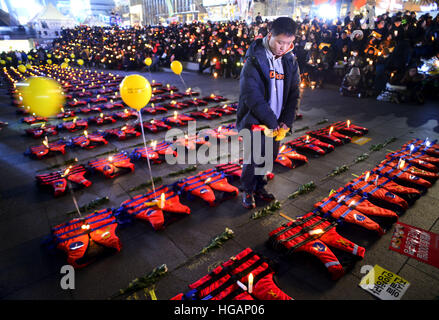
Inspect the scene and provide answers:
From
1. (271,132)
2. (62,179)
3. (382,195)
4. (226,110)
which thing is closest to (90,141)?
(62,179)

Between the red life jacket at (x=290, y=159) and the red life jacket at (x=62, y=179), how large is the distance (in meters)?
4.14

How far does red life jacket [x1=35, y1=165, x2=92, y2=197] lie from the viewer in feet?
15.3

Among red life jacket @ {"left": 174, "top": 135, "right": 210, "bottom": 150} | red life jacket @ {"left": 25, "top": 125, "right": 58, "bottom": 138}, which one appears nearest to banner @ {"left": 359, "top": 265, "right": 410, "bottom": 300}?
red life jacket @ {"left": 174, "top": 135, "right": 210, "bottom": 150}

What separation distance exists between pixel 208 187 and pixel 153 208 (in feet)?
3.41

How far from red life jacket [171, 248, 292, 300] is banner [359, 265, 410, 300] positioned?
1001mm

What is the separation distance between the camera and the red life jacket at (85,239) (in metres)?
3.12

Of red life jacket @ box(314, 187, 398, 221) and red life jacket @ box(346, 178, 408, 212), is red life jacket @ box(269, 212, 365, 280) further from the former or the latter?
red life jacket @ box(346, 178, 408, 212)

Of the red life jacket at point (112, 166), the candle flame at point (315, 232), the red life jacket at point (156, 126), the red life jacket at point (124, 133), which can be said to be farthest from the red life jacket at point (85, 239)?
the red life jacket at point (156, 126)

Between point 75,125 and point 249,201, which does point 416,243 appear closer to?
point 249,201

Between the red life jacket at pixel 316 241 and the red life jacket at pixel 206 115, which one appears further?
the red life jacket at pixel 206 115

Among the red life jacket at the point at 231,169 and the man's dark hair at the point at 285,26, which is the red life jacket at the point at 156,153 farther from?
the man's dark hair at the point at 285,26

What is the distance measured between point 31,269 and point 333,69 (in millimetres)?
14973
